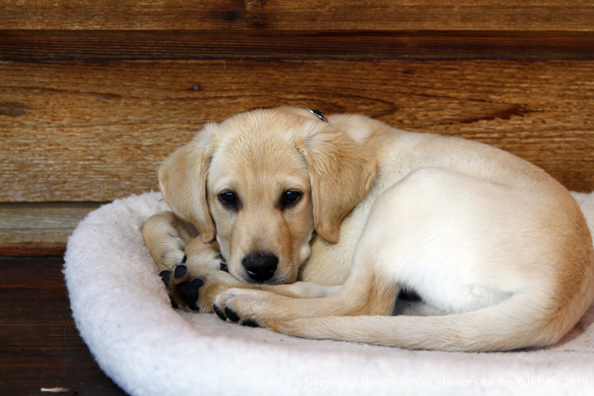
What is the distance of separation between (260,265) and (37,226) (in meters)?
2.30

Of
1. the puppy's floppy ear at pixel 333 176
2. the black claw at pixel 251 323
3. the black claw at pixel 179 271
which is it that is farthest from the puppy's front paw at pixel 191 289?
the puppy's floppy ear at pixel 333 176

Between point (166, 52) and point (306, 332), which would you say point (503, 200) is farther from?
point (166, 52)

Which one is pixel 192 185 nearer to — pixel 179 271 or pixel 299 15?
pixel 179 271

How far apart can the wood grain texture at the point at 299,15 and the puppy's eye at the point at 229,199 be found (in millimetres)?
1323

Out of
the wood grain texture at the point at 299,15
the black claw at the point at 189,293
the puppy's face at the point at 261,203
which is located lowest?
the black claw at the point at 189,293

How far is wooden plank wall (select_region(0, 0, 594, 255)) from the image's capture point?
336cm

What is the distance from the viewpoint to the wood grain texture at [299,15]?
10.9 ft

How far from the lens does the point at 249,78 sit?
3551mm

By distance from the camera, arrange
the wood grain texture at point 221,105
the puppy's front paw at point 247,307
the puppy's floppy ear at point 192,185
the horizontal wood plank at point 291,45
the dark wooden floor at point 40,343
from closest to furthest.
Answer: the dark wooden floor at point 40,343
the puppy's front paw at point 247,307
the puppy's floppy ear at point 192,185
the horizontal wood plank at point 291,45
the wood grain texture at point 221,105

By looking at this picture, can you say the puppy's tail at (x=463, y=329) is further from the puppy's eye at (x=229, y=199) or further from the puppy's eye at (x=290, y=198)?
the puppy's eye at (x=229, y=199)

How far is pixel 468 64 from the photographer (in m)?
3.54

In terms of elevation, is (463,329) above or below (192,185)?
below

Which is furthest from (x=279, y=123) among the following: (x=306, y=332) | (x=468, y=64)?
(x=468, y=64)

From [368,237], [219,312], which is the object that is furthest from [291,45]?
[219,312]
